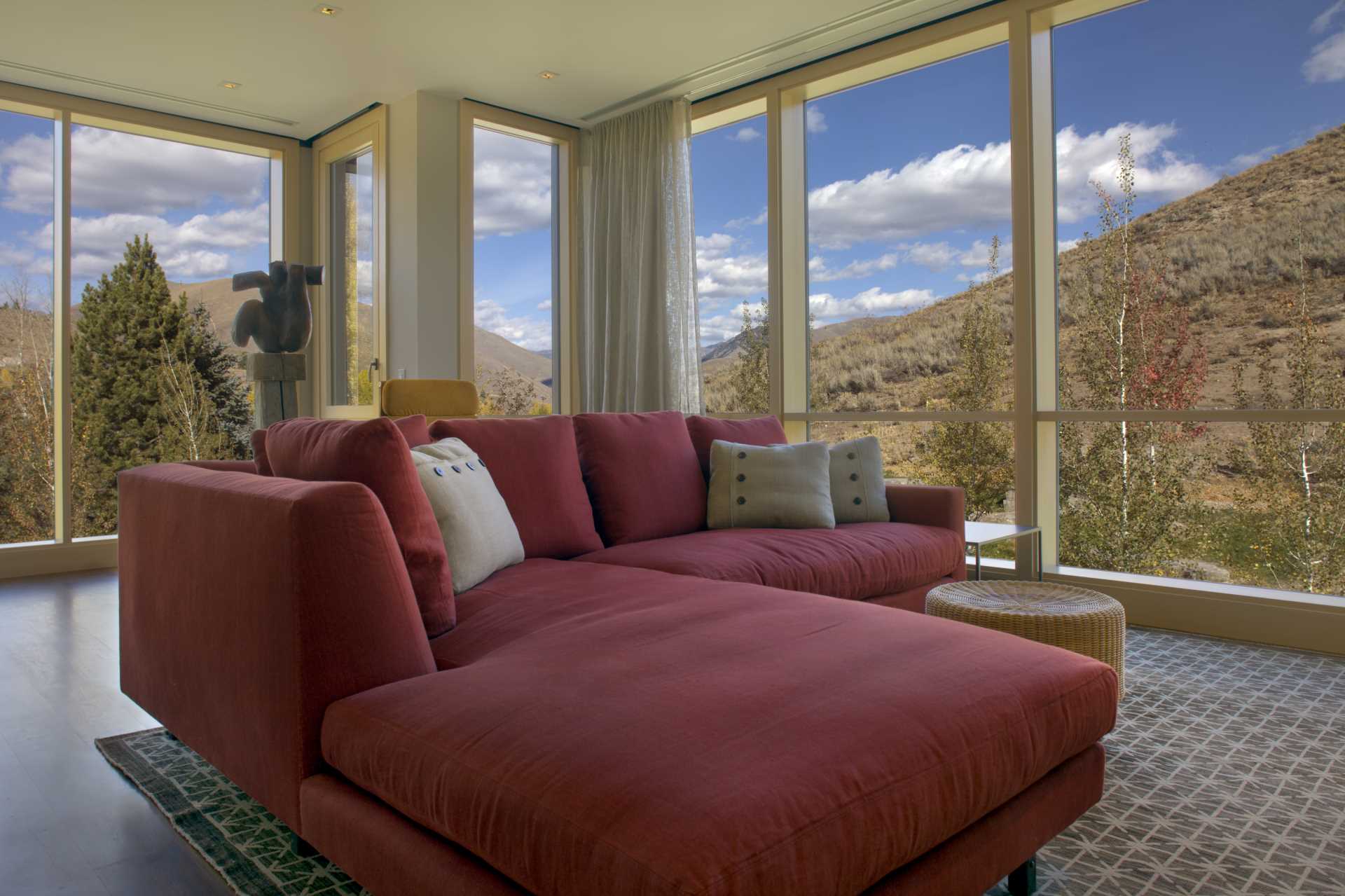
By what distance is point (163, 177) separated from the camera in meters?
6.67

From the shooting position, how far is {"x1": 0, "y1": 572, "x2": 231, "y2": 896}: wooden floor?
160 cm

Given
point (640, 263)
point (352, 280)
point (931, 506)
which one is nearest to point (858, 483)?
point (931, 506)

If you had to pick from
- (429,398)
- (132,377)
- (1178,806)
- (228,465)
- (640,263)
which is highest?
(640,263)

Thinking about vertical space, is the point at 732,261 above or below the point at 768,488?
above

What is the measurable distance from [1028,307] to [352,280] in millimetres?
4211

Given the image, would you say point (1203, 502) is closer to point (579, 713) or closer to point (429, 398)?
point (429, 398)

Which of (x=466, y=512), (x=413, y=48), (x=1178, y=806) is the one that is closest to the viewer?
(x=1178, y=806)

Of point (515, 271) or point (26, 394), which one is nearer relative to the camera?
point (26, 394)

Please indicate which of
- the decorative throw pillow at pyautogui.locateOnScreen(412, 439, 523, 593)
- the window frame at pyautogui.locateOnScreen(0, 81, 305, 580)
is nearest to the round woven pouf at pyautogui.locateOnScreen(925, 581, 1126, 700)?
the decorative throw pillow at pyautogui.locateOnScreen(412, 439, 523, 593)

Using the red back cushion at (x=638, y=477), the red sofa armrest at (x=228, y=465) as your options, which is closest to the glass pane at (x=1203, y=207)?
the red back cushion at (x=638, y=477)

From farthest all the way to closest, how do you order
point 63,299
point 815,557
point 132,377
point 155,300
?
point 155,300 < point 132,377 < point 63,299 < point 815,557

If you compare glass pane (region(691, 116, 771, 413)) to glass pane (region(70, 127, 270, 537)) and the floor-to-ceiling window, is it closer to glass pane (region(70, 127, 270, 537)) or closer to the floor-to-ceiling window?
the floor-to-ceiling window

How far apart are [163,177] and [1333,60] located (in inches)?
296

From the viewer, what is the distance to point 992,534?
3.46m
